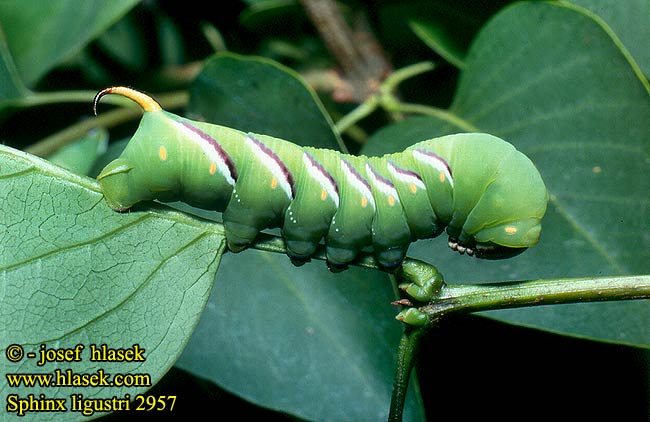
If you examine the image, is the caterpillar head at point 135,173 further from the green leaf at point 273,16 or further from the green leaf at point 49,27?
the green leaf at point 273,16

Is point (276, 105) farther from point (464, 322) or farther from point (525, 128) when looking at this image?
point (464, 322)

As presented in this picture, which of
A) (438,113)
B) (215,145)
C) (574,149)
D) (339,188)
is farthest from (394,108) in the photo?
(215,145)

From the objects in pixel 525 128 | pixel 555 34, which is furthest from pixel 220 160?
→ pixel 555 34

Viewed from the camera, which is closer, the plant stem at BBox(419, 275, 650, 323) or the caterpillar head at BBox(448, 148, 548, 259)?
the plant stem at BBox(419, 275, 650, 323)

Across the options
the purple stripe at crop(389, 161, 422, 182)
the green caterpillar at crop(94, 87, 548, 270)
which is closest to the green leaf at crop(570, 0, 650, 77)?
the green caterpillar at crop(94, 87, 548, 270)

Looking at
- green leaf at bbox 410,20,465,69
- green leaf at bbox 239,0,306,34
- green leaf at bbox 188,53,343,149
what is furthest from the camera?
green leaf at bbox 239,0,306,34

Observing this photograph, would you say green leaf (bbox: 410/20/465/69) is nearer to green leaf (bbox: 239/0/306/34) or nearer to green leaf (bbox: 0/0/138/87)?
green leaf (bbox: 239/0/306/34)

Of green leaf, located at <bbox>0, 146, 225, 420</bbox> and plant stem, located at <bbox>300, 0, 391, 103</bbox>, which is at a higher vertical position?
plant stem, located at <bbox>300, 0, 391, 103</bbox>

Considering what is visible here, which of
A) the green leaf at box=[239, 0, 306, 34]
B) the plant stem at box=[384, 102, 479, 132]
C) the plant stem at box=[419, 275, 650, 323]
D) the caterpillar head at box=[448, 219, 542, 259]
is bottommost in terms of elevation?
the plant stem at box=[419, 275, 650, 323]

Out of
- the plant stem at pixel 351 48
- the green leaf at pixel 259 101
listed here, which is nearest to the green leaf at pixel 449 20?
the plant stem at pixel 351 48
